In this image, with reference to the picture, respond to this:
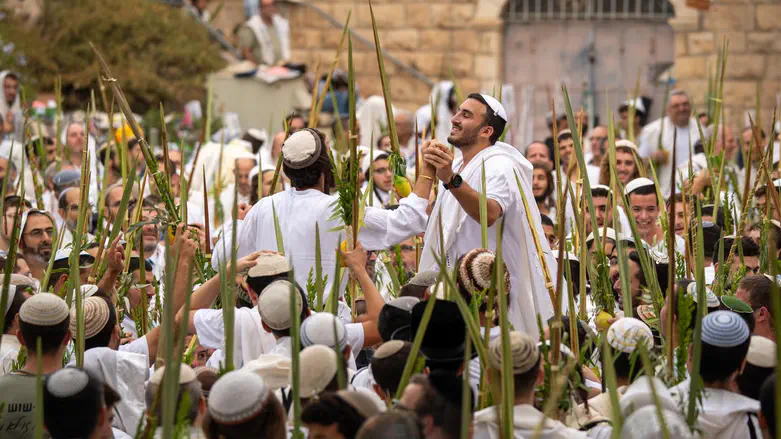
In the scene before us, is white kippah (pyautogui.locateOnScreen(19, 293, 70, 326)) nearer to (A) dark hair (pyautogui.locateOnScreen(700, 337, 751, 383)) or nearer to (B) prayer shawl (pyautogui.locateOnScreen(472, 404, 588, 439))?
(B) prayer shawl (pyautogui.locateOnScreen(472, 404, 588, 439))

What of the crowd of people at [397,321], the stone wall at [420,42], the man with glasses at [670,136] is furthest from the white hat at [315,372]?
the stone wall at [420,42]

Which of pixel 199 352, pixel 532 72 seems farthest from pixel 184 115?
pixel 199 352

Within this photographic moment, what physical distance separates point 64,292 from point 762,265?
8.63ft

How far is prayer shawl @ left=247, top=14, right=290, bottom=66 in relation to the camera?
14805 mm

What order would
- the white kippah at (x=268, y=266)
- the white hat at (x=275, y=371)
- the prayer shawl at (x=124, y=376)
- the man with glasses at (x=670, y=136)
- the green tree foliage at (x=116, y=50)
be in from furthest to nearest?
the green tree foliage at (x=116, y=50), the man with glasses at (x=670, y=136), the white kippah at (x=268, y=266), the prayer shawl at (x=124, y=376), the white hat at (x=275, y=371)

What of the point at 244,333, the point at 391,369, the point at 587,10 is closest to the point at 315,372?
the point at 391,369

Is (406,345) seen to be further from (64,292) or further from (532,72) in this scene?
(532,72)

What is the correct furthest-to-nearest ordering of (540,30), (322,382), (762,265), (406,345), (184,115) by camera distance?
(540,30) → (184,115) → (762,265) → (406,345) → (322,382)

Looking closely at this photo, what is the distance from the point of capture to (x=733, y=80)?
1478 centimetres

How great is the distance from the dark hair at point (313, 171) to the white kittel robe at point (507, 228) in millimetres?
437

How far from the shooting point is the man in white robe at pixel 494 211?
4637 mm

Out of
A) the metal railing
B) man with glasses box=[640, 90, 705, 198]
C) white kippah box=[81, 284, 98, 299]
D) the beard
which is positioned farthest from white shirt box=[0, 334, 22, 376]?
the metal railing

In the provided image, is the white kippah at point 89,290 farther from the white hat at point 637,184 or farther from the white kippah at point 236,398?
the white hat at point 637,184

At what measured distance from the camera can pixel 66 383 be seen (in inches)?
127
